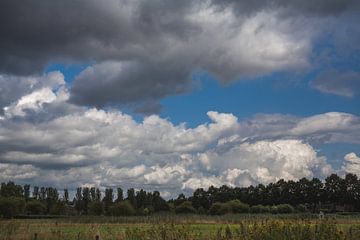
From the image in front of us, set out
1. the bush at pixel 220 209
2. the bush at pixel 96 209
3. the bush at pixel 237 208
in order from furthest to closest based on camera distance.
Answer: the bush at pixel 96 209, the bush at pixel 237 208, the bush at pixel 220 209

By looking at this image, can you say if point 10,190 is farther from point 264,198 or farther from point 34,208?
point 264,198

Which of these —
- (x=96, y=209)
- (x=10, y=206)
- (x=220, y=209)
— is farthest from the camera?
(x=96, y=209)

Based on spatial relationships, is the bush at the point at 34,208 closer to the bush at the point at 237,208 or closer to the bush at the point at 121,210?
the bush at the point at 121,210

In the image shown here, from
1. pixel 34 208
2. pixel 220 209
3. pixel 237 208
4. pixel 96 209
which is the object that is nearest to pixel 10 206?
pixel 96 209

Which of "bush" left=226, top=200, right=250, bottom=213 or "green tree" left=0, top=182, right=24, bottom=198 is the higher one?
"green tree" left=0, top=182, right=24, bottom=198

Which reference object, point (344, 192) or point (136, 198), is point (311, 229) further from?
point (136, 198)

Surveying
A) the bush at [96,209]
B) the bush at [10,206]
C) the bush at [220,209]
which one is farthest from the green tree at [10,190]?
the bush at [220,209]

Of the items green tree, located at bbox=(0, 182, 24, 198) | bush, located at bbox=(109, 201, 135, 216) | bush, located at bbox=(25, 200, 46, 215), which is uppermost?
green tree, located at bbox=(0, 182, 24, 198)

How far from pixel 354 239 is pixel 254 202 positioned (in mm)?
134252

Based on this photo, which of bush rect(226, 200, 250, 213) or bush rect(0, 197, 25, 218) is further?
bush rect(226, 200, 250, 213)

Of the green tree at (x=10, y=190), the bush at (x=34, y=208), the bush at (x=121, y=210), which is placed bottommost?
the bush at (x=121, y=210)

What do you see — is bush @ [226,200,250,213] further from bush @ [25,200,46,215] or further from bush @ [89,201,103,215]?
bush @ [25,200,46,215]

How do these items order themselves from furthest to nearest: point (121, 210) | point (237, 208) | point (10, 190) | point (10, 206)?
1. point (10, 190)
2. point (237, 208)
3. point (121, 210)
4. point (10, 206)

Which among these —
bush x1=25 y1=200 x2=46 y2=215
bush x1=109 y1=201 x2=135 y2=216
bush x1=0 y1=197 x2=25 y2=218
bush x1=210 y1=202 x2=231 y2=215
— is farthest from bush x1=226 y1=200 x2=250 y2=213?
bush x1=25 y1=200 x2=46 y2=215
